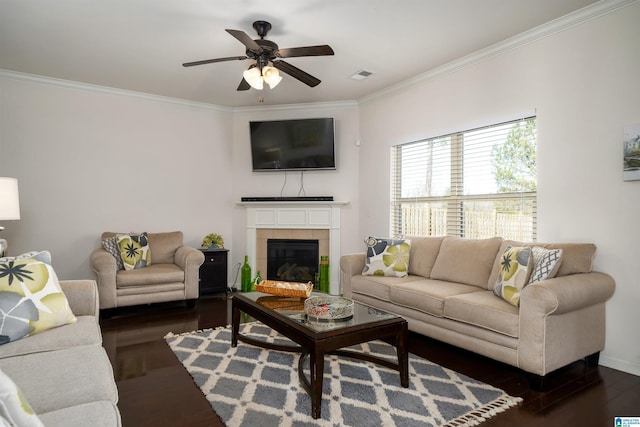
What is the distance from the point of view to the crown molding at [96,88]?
438 cm

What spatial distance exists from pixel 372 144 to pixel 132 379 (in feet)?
12.7

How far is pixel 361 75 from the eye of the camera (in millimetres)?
4402

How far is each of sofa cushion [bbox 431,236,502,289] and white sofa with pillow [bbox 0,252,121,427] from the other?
2837mm

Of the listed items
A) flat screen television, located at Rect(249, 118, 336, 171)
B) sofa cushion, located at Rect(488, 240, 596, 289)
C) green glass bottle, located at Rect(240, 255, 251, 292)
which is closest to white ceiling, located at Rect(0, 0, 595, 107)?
flat screen television, located at Rect(249, 118, 336, 171)

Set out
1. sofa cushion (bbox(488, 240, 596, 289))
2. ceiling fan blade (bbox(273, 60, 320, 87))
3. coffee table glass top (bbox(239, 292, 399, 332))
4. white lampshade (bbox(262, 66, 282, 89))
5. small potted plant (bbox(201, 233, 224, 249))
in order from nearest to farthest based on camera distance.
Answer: coffee table glass top (bbox(239, 292, 399, 332)), sofa cushion (bbox(488, 240, 596, 289)), white lampshade (bbox(262, 66, 282, 89)), ceiling fan blade (bbox(273, 60, 320, 87)), small potted plant (bbox(201, 233, 224, 249))

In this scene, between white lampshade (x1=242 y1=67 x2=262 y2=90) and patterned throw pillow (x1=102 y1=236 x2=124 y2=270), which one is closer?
white lampshade (x1=242 y1=67 x2=262 y2=90)

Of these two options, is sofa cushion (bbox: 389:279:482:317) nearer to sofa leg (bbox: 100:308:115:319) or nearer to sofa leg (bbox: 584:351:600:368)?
sofa leg (bbox: 584:351:600:368)

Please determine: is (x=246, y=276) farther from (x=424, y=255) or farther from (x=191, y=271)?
(x=424, y=255)

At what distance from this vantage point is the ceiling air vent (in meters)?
4.31

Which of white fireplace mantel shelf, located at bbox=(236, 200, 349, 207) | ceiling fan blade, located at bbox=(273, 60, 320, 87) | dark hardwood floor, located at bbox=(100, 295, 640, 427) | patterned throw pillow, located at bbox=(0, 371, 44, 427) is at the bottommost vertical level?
dark hardwood floor, located at bbox=(100, 295, 640, 427)

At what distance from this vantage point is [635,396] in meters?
2.34

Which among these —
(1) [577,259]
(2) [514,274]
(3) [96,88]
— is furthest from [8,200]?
(1) [577,259]

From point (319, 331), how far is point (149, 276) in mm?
2764

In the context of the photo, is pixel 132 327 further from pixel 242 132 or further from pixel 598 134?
pixel 598 134
